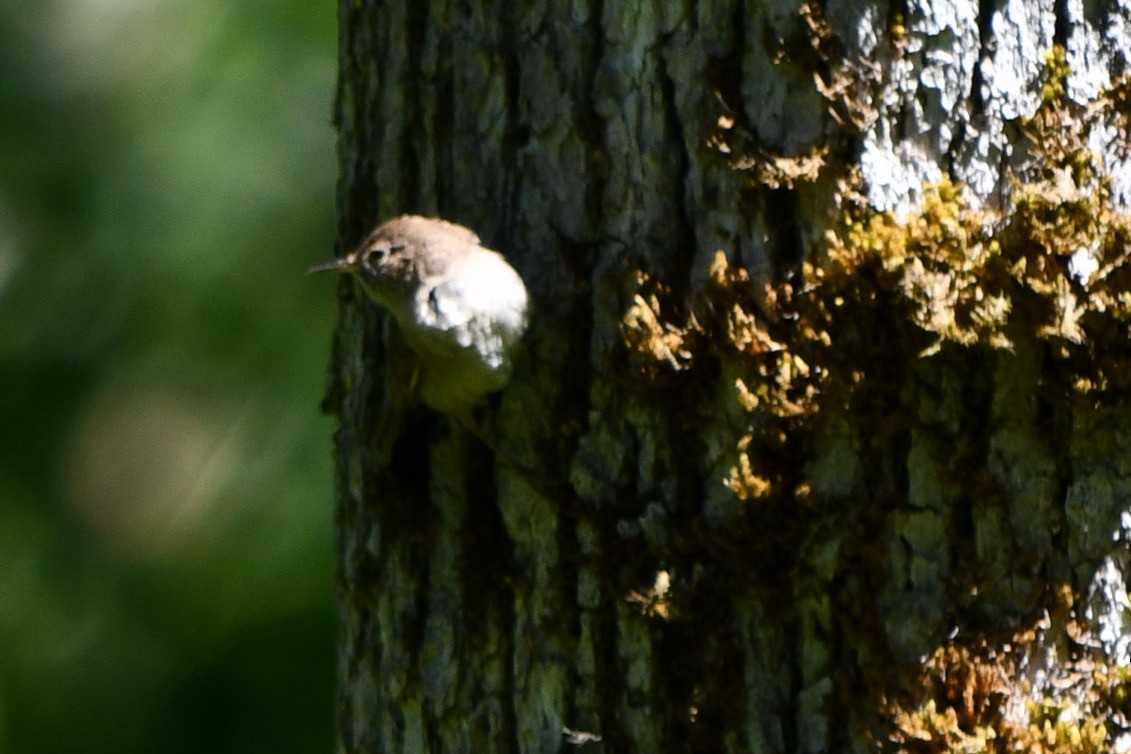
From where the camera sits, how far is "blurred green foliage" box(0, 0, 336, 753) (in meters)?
4.49

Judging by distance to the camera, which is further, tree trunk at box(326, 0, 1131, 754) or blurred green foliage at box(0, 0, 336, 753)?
blurred green foliage at box(0, 0, 336, 753)

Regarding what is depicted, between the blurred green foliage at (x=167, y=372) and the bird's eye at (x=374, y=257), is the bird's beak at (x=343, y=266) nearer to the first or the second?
the bird's eye at (x=374, y=257)

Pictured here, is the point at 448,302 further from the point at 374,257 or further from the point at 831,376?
the point at 831,376

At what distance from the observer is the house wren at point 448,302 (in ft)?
7.14

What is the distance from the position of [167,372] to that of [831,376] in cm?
306

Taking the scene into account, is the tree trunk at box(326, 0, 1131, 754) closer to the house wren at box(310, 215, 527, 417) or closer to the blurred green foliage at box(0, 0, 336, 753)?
the house wren at box(310, 215, 527, 417)

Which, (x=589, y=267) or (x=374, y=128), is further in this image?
(x=374, y=128)

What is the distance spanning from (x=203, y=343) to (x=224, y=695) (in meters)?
1.14

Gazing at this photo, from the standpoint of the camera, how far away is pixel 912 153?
6.61ft

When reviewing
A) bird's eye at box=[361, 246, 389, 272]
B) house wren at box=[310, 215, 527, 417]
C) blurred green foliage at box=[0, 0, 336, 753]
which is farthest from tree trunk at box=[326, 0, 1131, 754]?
blurred green foliage at box=[0, 0, 336, 753]

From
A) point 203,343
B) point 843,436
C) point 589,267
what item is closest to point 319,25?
point 203,343

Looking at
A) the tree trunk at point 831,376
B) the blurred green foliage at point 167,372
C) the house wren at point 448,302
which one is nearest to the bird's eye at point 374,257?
the house wren at point 448,302

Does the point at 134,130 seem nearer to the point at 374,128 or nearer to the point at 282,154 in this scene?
the point at 282,154

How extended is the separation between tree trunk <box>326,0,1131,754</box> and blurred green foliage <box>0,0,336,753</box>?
2434 millimetres
